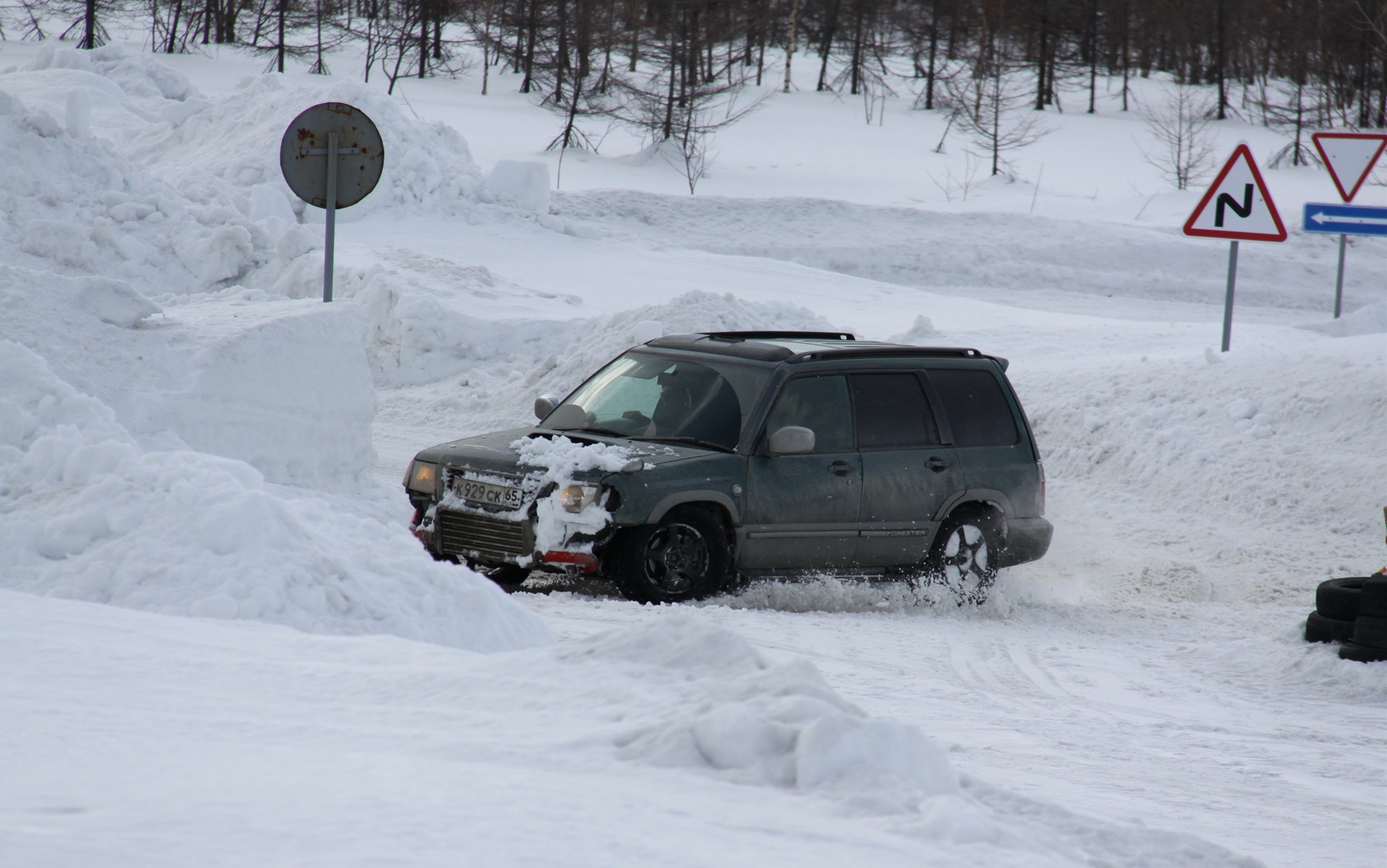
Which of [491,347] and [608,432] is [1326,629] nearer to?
[608,432]

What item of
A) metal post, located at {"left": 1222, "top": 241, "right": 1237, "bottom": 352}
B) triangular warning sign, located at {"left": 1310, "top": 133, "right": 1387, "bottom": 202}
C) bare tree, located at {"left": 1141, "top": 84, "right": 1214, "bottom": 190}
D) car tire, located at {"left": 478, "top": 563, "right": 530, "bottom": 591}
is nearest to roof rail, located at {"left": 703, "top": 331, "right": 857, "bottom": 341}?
car tire, located at {"left": 478, "top": 563, "right": 530, "bottom": 591}

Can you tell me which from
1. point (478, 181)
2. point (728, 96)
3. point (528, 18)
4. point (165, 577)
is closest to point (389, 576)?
point (165, 577)

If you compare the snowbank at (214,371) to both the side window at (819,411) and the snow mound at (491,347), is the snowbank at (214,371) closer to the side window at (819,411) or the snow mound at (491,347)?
the side window at (819,411)

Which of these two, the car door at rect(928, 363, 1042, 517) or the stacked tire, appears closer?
the stacked tire

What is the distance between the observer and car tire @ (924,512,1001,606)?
8.86m

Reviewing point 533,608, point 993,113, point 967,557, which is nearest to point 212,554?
point 533,608

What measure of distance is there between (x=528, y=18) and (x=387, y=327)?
3204 cm

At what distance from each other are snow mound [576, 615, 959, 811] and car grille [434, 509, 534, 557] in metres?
3.85

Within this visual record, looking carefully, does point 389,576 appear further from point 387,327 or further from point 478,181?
point 478,181

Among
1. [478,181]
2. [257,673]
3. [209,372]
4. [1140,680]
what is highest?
[478,181]

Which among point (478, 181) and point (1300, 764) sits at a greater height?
point (478, 181)

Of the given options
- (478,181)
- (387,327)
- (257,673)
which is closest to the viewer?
(257,673)

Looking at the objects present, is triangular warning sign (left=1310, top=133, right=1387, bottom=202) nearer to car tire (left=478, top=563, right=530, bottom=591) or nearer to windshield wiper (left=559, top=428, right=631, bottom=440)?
windshield wiper (left=559, top=428, right=631, bottom=440)

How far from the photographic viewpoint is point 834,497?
8516mm
